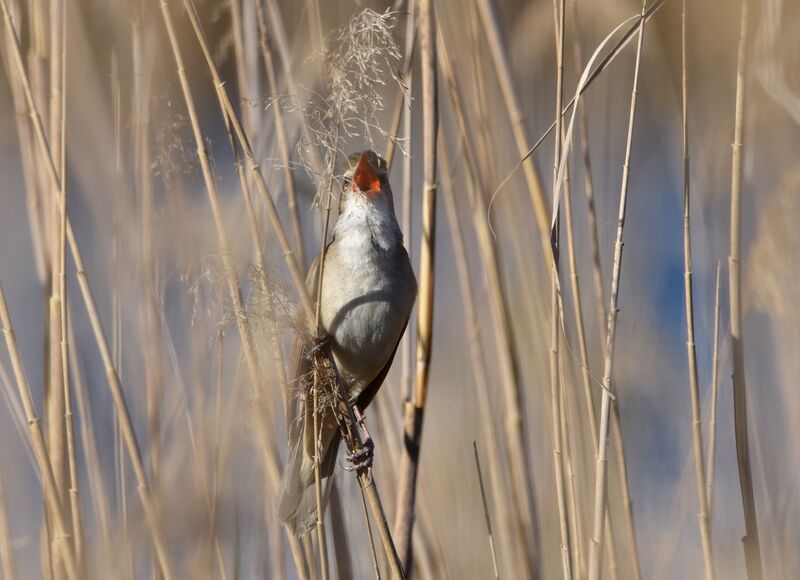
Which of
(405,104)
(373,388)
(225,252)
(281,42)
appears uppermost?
(281,42)

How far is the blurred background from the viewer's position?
6.59 ft

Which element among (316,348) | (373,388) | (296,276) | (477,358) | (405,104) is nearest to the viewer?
(296,276)

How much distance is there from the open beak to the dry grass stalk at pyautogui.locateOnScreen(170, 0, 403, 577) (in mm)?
473

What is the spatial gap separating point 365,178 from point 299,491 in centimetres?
75

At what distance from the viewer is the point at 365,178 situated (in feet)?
6.84

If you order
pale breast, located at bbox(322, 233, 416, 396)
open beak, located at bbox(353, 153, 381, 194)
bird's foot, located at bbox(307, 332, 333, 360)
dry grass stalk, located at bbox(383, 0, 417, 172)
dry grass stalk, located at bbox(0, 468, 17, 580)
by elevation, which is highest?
dry grass stalk, located at bbox(383, 0, 417, 172)

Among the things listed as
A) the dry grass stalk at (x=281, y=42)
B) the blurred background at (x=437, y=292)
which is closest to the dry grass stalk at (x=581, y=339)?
the blurred background at (x=437, y=292)

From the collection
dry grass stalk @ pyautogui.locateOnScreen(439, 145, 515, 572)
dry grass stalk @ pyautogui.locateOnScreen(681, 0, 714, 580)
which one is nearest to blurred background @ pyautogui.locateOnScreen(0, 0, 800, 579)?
dry grass stalk @ pyautogui.locateOnScreen(439, 145, 515, 572)

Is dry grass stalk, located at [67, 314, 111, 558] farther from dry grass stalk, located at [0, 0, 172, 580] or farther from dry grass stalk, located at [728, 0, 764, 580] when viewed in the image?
dry grass stalk, located at [728, 0, 764, 580]

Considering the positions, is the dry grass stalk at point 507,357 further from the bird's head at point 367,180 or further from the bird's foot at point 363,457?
the bird's foot at point 363,457

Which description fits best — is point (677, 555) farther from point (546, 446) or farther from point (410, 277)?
point (410, 277)

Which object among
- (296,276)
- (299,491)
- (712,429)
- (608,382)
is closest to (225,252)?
(296,276)

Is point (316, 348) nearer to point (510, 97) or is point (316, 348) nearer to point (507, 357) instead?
point (507, 357)

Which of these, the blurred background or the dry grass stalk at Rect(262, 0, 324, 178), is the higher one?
the dry grass stalk at Rect(262, 0, 324, 178)
